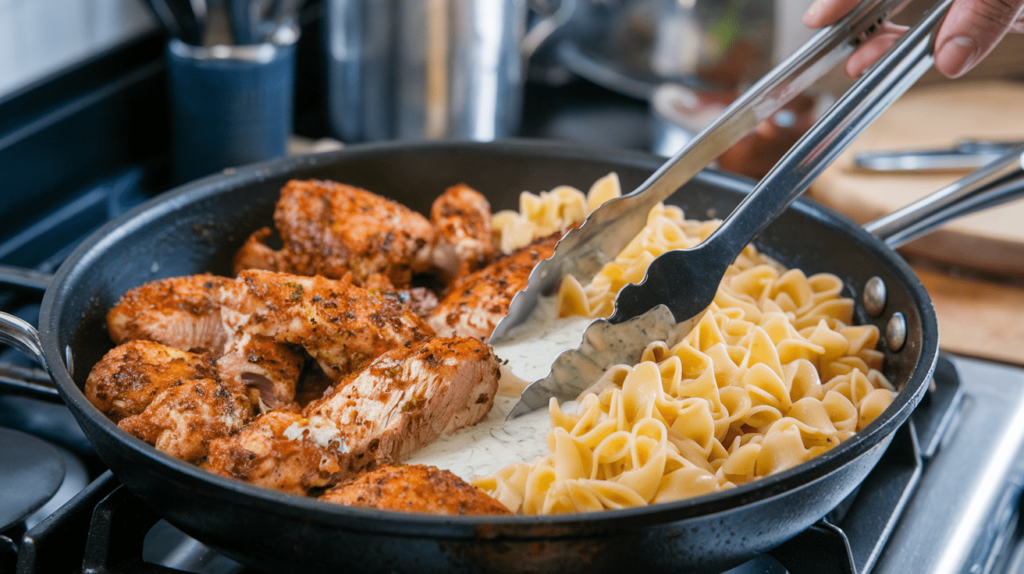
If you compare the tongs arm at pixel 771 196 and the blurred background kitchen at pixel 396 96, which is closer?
the tongs arm at pixel 771 196

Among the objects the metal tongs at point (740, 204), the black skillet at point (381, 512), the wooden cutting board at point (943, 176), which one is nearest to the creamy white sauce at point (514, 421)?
the metal tongs at point (740, 204)

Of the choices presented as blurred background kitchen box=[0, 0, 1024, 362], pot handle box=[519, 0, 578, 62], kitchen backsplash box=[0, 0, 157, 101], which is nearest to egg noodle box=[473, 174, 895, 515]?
blurred background kitchen box=[0, 0, 1024, 362]

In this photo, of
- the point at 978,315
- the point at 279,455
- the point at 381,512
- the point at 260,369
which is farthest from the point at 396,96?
the point at 381,512

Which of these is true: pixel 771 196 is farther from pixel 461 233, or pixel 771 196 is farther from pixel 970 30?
pixel 461 233

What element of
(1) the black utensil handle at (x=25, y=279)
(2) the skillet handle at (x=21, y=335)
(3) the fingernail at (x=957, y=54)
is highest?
(3) the fingernail at (x=957, y=54)

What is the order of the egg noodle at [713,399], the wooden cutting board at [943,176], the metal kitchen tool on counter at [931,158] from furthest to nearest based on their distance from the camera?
1. the metal kitchen tool on counter at [931,158]
2. the wooden cutting board at [943,176]
3. the egg noodle at [713,399]

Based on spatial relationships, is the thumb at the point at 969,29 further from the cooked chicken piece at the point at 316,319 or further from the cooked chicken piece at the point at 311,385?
the cooked chicken piece at the point at 311,385

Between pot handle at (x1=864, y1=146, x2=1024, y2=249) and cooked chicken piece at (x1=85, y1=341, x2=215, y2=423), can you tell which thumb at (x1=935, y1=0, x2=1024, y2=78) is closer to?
pot handle at (x1=864, y1=146, x2=1024, y2=249)
